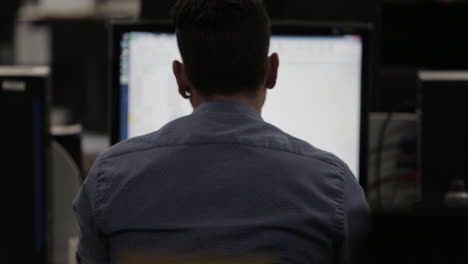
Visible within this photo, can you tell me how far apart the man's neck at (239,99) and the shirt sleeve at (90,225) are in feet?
0.57

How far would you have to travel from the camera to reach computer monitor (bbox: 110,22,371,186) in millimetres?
1609

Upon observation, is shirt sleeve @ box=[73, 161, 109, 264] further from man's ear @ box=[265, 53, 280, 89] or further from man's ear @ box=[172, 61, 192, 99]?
man's ear @ box=[265, 53, 280, 89]

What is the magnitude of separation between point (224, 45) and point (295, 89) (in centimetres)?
59

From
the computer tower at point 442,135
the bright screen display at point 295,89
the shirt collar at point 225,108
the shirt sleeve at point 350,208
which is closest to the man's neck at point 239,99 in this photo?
the shirt collar at point 225,108

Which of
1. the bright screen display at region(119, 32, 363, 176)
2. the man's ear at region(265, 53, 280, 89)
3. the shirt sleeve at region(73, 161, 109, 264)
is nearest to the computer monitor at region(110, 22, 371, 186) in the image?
the bright screen display at region(119, 32, 363, 176)

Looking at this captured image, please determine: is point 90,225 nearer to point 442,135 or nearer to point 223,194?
point 223,194

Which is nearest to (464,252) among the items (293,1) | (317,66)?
(317,66)

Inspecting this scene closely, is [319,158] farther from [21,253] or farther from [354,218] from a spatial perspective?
[21,253]

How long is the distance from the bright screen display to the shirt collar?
57 cm

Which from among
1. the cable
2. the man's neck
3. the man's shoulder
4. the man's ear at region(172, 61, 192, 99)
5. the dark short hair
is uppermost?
the dark short hair

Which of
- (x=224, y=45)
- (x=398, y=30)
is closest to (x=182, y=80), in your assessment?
(x=224, y=45)

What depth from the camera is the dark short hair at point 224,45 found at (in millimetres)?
1061

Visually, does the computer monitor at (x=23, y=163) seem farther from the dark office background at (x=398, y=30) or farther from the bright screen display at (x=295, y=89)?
the dark office background at (x=398, y=30)

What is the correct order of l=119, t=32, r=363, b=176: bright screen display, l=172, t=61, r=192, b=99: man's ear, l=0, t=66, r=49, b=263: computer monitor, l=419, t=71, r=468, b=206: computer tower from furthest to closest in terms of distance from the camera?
1. l=419, t=71, r=468, b=206: computer tower
2. l=119, t=32, r=363, b=176: bright screen display
3. l=0, t=66, r=49, b=263: computer monitor
4. l=172, t=61, r=192, b=99: man's ear
